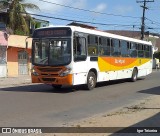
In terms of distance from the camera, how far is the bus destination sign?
59.6 ft

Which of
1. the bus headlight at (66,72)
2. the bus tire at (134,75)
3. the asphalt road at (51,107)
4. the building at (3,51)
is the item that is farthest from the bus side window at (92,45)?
the building at (3,51)

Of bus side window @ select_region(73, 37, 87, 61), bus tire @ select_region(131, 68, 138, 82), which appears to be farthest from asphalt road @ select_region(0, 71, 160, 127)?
bus tire @ select_region(131, 68, 138, 82)

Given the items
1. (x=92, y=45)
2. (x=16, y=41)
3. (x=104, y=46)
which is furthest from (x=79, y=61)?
(x=16, y=41)

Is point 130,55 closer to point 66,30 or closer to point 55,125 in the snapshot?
point 66,30

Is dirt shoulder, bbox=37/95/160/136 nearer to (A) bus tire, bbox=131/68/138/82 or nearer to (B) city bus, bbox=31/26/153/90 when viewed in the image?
(B) city bus, bbox=31/26/153/90

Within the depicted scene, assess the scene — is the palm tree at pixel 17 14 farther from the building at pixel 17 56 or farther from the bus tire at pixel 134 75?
the bus tire at pixel 134 75

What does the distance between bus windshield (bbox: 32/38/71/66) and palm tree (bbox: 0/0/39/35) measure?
1714 cm

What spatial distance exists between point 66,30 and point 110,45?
16.1 ft

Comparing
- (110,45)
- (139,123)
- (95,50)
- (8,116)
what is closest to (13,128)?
(8,116)

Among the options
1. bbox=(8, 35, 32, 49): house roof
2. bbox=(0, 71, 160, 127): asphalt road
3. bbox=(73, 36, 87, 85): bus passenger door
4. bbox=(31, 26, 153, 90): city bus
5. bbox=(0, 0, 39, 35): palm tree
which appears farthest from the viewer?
bbox=(0, 0, 39, 35): palm tree

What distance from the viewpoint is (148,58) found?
29672mm

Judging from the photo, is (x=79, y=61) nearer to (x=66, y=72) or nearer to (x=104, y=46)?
(x=66, y=72)

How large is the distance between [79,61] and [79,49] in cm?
56

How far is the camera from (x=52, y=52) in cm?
1845
